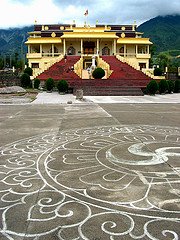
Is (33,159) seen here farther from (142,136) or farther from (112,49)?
(112,49)

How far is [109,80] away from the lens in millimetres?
29953

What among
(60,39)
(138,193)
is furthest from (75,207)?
(60,39)

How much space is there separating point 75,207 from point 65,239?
0.69m

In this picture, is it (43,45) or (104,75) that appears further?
(43,45)

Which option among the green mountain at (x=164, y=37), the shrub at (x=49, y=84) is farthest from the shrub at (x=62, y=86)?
the green mountain at (x=164, y=37)

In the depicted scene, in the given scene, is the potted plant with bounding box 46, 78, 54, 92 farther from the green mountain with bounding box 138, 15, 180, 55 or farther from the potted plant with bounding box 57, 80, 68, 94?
the green mountain with bounding box 138, 15, 180, 55

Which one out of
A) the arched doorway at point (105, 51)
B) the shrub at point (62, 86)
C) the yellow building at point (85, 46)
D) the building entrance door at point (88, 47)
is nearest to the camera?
the shrub at point (62, 86)

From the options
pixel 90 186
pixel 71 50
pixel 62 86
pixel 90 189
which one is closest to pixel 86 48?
pixel 71 50

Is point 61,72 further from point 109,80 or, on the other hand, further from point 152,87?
point 152,87

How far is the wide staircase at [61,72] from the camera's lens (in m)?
31.4

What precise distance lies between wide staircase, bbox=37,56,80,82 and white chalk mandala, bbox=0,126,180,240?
24.3 m

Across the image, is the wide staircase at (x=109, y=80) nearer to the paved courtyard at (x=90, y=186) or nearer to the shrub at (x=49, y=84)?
the shrub at (x=49, y=84)

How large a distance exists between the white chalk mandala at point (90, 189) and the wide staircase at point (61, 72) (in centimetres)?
2426

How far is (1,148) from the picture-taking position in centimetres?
653
